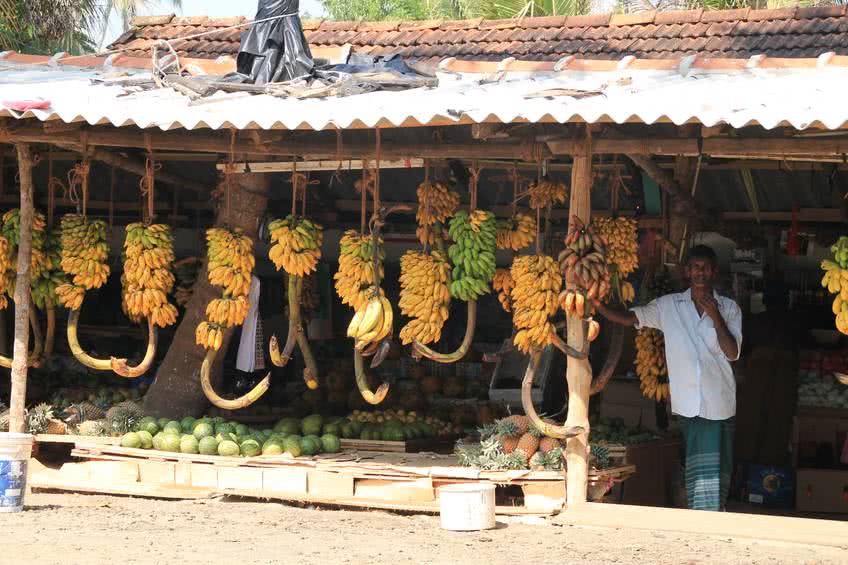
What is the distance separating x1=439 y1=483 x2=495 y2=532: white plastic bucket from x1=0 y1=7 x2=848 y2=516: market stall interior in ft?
1.23

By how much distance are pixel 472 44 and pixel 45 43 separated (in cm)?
674

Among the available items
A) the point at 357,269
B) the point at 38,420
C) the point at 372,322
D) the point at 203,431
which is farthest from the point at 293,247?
the point at 38,420

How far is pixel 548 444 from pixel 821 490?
265cm

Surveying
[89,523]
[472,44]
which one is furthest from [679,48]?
[89,523]

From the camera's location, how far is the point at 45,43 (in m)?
14.8

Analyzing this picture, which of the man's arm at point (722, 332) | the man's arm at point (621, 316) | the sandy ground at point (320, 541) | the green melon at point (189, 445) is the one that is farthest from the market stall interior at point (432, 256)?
the man's arm at point (722, 332)

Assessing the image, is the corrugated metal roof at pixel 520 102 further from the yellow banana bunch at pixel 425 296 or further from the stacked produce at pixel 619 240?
the yellow banana bunch at pixel 425 296

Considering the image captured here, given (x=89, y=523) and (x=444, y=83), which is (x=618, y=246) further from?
(x=89, y=523)

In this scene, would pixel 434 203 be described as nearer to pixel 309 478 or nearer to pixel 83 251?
pixel 309 478

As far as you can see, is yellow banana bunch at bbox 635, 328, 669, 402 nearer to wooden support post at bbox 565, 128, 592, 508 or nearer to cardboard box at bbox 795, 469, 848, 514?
wooden support post at bbox 565, 128, 592, 508

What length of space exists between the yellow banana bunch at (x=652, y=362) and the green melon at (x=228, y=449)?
2.67 m

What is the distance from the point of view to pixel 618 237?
6785mm

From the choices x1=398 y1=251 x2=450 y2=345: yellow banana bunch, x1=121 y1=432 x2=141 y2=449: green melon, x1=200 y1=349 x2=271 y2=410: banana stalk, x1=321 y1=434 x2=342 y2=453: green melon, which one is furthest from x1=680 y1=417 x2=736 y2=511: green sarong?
x1=121 y1=432 x2=141 y2=449: green melon

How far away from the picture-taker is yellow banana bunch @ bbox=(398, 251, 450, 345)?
23.1ft
